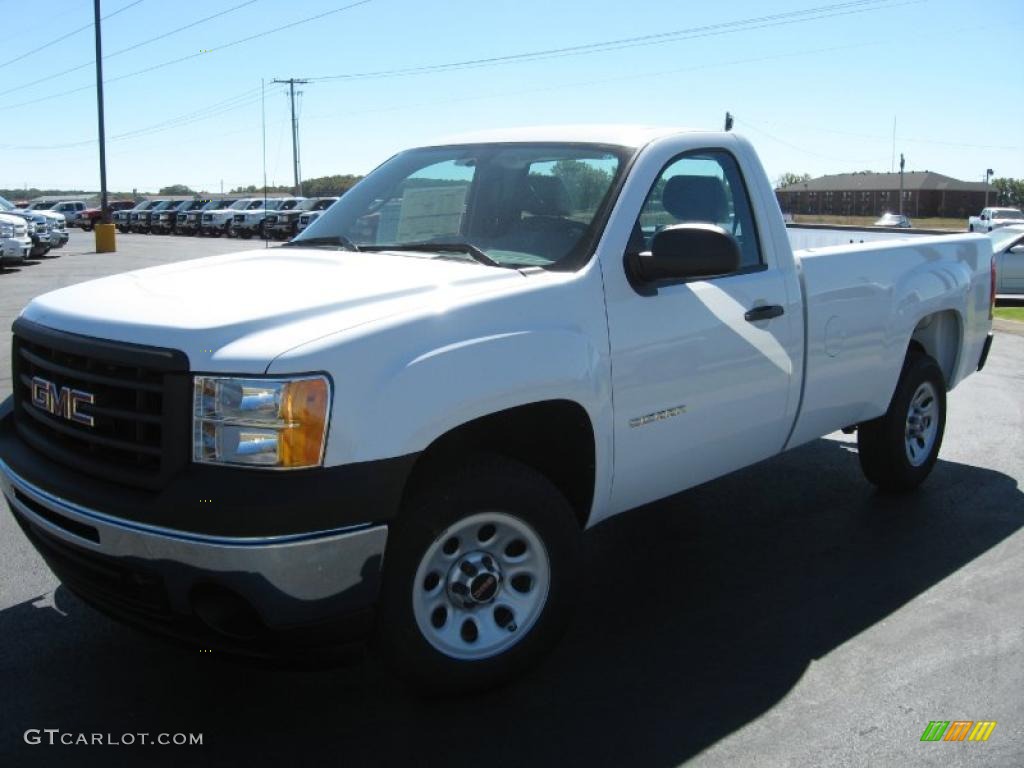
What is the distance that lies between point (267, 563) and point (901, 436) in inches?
163

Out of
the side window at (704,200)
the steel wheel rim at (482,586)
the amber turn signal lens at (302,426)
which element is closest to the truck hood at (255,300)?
the amber turn signal lens at (302,426)

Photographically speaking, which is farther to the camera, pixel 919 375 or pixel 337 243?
pixel 919 375

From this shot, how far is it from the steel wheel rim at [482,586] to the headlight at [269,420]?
588 millimetres

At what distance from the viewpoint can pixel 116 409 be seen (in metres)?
3.26

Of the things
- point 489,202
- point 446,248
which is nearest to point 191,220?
point 489,202

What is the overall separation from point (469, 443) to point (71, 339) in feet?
4.45

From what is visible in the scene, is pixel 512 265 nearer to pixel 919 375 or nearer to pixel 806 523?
pixel 806 523

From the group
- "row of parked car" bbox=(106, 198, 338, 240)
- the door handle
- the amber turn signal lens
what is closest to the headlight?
the amber turn signal lens

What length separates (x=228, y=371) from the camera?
3.06 m

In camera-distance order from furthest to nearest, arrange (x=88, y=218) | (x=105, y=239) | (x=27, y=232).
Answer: (x=88, y=218) < (x=105, y=239) < (x=27, y=232)

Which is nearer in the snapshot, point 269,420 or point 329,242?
point 269,420

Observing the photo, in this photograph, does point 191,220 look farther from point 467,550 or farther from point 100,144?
point 467,550

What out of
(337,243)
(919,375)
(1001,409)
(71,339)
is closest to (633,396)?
(337,243)

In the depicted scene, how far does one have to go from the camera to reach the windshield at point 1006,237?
18.3 meters
